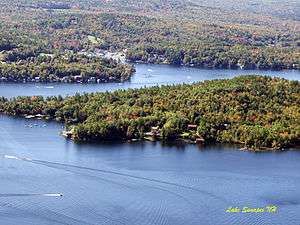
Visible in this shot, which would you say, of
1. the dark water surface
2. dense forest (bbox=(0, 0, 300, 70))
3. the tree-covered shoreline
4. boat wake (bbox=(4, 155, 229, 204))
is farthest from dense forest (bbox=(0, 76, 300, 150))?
dense forest (bbox=(0, 0, 300, 70))

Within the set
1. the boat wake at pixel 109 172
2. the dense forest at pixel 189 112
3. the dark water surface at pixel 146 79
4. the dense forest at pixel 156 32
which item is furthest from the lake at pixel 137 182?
the dense forest at pixel 156 32

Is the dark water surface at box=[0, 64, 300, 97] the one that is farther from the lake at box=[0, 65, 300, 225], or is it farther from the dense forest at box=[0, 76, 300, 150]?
the lake at box=[0, 65, 300, 225]

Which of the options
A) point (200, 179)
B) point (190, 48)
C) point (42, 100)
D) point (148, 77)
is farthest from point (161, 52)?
point (200, 179)

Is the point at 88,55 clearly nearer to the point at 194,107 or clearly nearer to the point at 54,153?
the point at 194,107

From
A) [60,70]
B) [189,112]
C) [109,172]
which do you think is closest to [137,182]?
[109,172]

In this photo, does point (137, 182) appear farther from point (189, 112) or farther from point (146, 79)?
point (146, 79)

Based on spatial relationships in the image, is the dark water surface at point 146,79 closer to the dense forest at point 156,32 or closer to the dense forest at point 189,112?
the dense forest at point 156,32
